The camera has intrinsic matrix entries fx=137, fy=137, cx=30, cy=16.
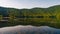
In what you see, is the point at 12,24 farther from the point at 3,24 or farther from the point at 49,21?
the point at 49,21

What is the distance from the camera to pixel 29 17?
21.9 feet

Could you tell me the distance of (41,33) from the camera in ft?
15.4

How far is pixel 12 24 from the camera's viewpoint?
618 cm

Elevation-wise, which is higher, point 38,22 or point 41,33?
point 41,33

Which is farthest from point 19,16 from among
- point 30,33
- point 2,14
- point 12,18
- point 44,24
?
point 30,33

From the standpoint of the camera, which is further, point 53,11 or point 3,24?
point 53,11

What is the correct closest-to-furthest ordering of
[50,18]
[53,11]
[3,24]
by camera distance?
[3,24], [50,18], [53,11]

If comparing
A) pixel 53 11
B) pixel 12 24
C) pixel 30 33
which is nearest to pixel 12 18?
pixel 12 24

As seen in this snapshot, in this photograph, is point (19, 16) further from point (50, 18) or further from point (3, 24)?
point (50, 18)

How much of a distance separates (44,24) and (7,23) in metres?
1.63

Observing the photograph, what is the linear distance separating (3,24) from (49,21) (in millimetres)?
2122

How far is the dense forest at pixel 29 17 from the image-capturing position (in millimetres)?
6125

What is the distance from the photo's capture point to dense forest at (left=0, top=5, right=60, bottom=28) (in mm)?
6125

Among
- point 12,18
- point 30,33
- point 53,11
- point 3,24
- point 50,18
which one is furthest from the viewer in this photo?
point 53,11
